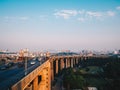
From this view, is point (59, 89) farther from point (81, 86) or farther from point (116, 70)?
point (116, 70)

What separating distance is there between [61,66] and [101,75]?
41653 millimetres

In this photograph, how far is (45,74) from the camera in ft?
214

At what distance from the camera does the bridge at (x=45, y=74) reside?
90.7 ft

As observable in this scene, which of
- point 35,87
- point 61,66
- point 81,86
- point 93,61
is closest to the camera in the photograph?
point 35,87

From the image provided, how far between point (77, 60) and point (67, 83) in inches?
4748

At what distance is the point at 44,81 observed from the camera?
62.1 metres

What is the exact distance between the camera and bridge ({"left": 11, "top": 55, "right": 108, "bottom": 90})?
2764cm

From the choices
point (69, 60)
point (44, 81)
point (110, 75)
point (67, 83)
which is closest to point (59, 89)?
point (67, 83)

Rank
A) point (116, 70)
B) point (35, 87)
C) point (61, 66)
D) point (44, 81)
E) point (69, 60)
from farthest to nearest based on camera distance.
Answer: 1. point (69, 60)
2. point (61, 66)
3. point (116, 70)
4. point (44, 81)
5. point (35, 87)

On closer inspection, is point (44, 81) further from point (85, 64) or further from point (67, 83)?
point (85, 64)

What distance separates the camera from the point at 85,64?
613 feet

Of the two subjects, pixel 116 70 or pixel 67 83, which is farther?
pixel 116 70

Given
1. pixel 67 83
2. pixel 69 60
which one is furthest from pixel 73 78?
pixel 69 60

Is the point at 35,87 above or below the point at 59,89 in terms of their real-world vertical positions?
above
